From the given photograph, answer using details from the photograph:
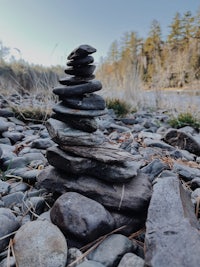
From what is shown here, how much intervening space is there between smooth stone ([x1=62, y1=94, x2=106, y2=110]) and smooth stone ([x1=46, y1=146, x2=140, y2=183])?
27 centimetres

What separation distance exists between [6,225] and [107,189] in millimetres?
500

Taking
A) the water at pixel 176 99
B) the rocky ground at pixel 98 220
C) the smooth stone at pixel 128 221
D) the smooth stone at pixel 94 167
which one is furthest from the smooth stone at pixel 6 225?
the water at pixel 176 99

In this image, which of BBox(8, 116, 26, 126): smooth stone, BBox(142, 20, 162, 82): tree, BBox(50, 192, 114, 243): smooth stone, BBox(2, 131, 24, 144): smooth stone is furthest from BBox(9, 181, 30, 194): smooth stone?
BBox(142, 20, 162, 82): tree

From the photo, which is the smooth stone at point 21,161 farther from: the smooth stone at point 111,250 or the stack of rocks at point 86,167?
the smooth stone at point 111,250

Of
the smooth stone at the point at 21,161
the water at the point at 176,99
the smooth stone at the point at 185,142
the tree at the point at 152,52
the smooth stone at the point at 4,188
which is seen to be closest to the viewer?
the smooth stone at the point at 4,188

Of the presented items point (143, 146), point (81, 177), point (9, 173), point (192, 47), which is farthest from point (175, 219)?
point (192, 47)

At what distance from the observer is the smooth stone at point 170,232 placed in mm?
846

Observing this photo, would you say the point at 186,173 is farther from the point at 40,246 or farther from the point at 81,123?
the point at 40,246

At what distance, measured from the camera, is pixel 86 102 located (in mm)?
1405

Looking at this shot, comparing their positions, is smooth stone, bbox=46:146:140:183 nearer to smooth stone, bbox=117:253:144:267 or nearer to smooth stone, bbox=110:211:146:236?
smooth stone, bbox=110:211:146:236

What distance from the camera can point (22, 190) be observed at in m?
1.58

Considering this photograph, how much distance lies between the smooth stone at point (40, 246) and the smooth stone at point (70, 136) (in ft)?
1.50

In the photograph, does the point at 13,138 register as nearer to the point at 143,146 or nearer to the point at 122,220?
the point at 143,146

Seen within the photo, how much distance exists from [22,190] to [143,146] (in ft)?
4.57
